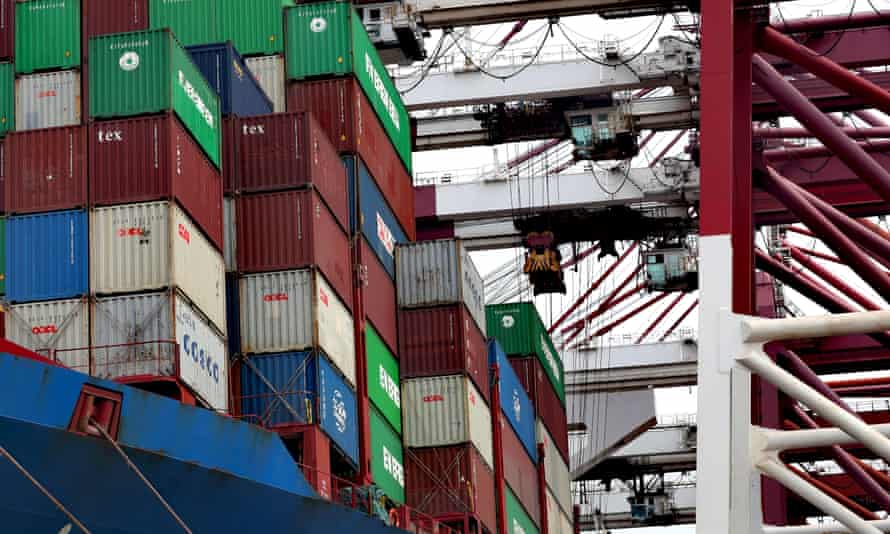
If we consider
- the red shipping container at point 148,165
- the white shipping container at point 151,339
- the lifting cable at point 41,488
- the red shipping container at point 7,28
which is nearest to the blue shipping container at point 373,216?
the red shipping container at point 148,165

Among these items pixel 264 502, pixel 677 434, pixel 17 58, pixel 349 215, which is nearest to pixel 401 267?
pixel 349 215

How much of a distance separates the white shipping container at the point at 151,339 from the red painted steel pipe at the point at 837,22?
12309 millimetres

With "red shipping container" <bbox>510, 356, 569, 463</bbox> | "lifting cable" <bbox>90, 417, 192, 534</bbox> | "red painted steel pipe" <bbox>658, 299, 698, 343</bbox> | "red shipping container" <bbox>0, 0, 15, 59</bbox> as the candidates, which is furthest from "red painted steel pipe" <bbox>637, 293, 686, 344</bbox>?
"lifting cable" <bbox>90, 417, 192, 534</bbox>

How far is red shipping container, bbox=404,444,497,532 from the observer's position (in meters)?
35.7

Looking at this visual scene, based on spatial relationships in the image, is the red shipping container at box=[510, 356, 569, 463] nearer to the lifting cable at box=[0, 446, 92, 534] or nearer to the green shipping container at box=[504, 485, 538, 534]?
the green shipping container at box=[504, 485, 538, 534]

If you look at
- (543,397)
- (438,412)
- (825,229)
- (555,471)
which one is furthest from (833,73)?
(555,471)

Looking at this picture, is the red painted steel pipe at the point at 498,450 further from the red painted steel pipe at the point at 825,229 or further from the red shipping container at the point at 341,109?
the red painted steel pipe at the point at 825,229

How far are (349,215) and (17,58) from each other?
7076 millimetres

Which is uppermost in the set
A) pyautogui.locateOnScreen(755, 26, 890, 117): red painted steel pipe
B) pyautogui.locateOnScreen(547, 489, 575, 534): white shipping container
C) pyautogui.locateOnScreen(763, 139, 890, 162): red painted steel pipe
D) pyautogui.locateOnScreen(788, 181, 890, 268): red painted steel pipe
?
pyautogui.locateOnScreen(763, 139, 890, 162): red painted steel pipe

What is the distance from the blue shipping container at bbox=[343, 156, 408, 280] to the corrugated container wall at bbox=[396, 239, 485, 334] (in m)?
0.31

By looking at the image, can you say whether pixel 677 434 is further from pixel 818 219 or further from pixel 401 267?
pixel 818 219

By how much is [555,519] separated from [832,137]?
26.3 m

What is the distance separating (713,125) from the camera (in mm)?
15086

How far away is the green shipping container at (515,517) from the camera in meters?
39.9
